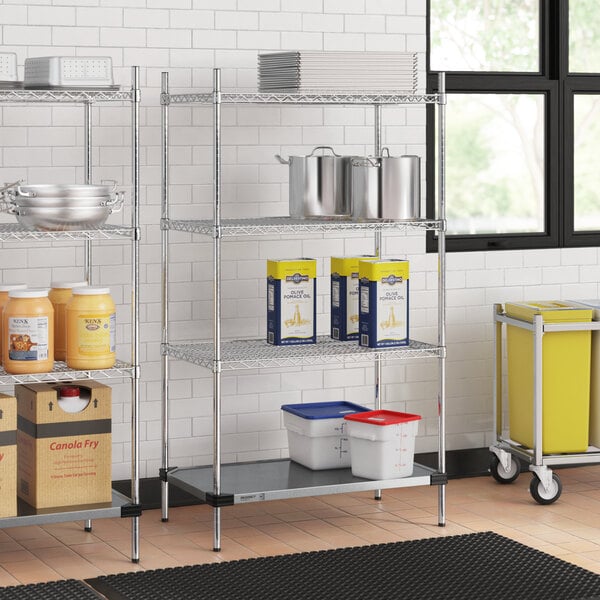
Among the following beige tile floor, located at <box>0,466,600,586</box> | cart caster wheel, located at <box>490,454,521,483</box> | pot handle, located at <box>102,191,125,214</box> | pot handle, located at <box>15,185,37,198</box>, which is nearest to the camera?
pot handle, located at <box>15,185,37,198</box>

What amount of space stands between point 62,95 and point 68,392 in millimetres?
1012

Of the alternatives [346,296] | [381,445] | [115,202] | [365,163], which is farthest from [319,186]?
[381,445]

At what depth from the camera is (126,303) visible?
521 centimetres

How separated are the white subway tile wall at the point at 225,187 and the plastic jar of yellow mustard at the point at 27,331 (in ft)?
2.04

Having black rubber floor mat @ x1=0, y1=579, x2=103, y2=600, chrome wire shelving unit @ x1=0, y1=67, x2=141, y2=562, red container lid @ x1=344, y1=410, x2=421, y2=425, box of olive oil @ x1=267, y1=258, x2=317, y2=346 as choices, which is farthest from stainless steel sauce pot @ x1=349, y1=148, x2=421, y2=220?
black rubber floor mat @ x1=0, y1=579, x2=103, y2=600

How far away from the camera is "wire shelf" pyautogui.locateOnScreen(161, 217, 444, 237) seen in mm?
4773

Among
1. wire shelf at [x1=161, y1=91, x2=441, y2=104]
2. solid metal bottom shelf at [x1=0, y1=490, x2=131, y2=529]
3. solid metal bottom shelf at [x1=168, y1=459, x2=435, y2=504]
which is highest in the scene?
wire shelf at [x1=161, y1=91, x2=441, y2=104]

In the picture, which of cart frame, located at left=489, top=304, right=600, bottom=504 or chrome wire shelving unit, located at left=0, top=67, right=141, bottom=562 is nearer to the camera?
chrome wire shelving unit, located at left=0, top=67, right=141, bottom=562

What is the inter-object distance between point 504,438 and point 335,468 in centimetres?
95

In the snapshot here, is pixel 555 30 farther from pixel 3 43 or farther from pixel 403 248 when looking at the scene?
pixel 3 43

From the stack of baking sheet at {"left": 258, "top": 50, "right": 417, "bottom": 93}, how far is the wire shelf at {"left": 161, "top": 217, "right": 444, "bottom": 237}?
49 cm

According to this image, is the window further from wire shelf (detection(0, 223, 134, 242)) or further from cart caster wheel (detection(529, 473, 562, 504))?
wire shelf (detection(0, 223, 134, 242))


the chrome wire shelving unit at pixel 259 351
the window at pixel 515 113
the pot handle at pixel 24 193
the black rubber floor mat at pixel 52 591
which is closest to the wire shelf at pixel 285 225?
the chrome wire shelving unit at pixel 259 351

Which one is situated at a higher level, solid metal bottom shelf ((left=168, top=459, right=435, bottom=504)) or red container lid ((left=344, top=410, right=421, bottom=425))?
red container lid ((left=344, top=410, right=421, bottom=425))
